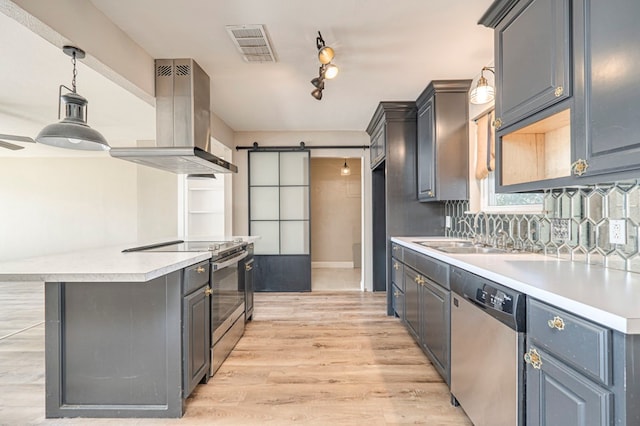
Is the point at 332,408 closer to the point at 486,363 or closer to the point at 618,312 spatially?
the point at 486,363

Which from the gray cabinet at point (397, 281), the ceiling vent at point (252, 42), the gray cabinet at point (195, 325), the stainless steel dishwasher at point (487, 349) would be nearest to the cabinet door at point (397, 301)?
the gray cabinet at point (397, 281)

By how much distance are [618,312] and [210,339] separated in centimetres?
219

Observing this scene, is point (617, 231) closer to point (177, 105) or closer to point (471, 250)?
point (471, 250)

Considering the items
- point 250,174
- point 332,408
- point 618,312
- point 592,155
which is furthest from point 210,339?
point 250,174

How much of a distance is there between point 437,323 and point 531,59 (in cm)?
167

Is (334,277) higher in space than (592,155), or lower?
lower

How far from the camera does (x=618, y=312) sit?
87cm

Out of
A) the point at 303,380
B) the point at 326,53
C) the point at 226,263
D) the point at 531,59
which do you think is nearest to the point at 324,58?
the point at 326,53

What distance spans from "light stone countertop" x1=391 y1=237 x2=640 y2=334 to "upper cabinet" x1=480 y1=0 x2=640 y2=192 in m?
0.41

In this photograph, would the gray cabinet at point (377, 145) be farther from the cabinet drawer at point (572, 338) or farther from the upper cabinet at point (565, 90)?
the cabinet drawer at point (572, 338)

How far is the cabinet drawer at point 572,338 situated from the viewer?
0.90 metres

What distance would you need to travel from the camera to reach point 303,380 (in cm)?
228

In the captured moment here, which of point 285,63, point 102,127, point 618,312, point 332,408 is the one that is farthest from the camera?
point 102,127

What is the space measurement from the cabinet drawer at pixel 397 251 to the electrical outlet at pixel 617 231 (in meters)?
1.75
